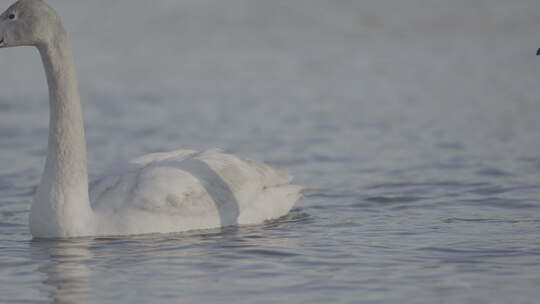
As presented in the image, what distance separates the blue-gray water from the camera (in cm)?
743

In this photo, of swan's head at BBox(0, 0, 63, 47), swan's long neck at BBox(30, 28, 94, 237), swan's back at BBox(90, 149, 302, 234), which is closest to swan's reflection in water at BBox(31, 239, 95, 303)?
swan's long neck at BBox(30, 28, 94, 237)

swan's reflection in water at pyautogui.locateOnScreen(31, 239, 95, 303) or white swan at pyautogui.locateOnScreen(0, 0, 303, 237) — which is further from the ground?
white swan at pyautogui.locateOnScreen(0, 0, 303, 237)

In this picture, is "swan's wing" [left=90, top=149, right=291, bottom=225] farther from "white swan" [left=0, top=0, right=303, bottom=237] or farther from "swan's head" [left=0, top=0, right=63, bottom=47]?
"swan's head" [left=0, top=0, right=63, bottom=47]

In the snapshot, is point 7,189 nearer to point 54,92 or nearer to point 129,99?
point 54,92

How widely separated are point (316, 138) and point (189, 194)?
5.99m

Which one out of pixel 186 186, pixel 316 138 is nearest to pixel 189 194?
pixel 186 186

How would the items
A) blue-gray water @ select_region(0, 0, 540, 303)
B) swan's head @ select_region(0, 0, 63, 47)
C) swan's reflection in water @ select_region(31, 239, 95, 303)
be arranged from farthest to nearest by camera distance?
swan's head @ select_region(0, 0, 63, 47) → blue-gray water @ select_region(0, 0, 540, 303) → swan's reflection in water @ select_region(31, 239, 95, 303)

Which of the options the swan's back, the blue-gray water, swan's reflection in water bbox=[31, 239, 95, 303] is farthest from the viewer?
the swan's back

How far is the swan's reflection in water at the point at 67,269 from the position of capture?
277 inches

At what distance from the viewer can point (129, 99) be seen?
746 inches

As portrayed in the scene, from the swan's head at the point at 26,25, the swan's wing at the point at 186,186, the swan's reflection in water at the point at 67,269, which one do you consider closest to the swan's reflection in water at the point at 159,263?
the swan's reflection in water at the point at 67,269

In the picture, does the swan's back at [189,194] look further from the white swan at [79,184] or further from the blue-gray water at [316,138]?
the blue-gray water at [316,138]

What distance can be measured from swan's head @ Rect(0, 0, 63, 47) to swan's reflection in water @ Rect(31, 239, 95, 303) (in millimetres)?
1720

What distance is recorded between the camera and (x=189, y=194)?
9312 mm
